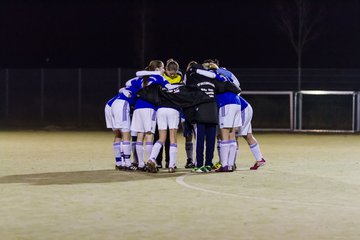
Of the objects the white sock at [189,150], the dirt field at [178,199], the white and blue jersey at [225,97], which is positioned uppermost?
the white and blue jersey at [225,97]

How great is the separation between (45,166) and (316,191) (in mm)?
5744

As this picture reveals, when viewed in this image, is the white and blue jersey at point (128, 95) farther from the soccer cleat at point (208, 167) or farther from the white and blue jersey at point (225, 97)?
the soccer cleat at point (208, 167)

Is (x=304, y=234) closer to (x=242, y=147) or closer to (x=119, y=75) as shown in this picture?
(x=242, y=147)

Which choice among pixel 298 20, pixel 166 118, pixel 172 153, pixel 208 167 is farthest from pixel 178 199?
pixel 298 20

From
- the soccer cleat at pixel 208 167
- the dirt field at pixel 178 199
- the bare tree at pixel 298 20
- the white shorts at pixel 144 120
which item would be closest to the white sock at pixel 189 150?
the dirt field at pixel 178 199

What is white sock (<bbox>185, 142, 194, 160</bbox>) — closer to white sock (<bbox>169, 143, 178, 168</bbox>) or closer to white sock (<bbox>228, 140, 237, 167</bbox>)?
white sock (<bbox>169, 143, 178, 168</bbox>)

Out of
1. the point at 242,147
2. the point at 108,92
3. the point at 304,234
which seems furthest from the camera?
the point at 108,92

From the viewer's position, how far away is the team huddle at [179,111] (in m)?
14.5

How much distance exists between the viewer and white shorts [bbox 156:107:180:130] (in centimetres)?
1449

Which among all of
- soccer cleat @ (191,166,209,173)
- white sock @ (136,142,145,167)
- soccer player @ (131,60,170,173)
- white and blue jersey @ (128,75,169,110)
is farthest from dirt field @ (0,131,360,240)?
white and blue jersey @ (128,75,169,110)

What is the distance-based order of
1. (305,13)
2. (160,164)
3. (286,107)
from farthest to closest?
(305,13) → (286,107) → (160,164)

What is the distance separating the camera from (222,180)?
13516 mm

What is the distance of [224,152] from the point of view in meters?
14.6

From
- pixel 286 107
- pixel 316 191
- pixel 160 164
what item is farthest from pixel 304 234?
pixel 286 107
